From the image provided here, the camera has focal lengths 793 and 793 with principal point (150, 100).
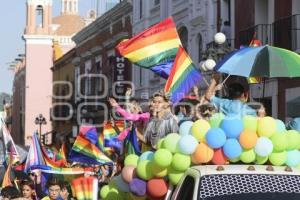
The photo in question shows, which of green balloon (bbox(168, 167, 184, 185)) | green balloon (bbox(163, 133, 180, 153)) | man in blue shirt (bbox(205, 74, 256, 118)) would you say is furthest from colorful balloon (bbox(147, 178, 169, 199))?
man in blue shirt (bbox(205, 74, 256, 118))

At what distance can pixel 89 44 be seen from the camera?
46844 mm

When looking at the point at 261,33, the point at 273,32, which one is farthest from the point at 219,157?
the point at 261,33

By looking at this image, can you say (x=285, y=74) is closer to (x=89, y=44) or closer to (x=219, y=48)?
(x=219, y=48)

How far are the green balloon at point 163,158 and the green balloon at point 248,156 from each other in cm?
67

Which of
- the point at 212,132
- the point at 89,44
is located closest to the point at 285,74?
the point at 212,132

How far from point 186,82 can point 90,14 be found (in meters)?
71.6

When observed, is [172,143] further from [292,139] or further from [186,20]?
[186,20]

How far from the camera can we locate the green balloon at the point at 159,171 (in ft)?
24.2

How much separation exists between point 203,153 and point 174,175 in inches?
14.2

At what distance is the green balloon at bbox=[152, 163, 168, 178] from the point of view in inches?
291

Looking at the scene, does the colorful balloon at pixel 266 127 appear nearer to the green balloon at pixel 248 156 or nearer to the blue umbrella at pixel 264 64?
the green balloon at pixel 248 156

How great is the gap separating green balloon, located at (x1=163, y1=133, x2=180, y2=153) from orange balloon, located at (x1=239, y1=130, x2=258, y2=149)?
597mm

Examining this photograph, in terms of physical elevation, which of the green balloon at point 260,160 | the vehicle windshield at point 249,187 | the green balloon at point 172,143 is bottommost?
the vehicle windshield at point 249,187

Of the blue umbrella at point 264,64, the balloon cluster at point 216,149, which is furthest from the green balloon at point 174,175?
the blue umbrella at point 264,64
